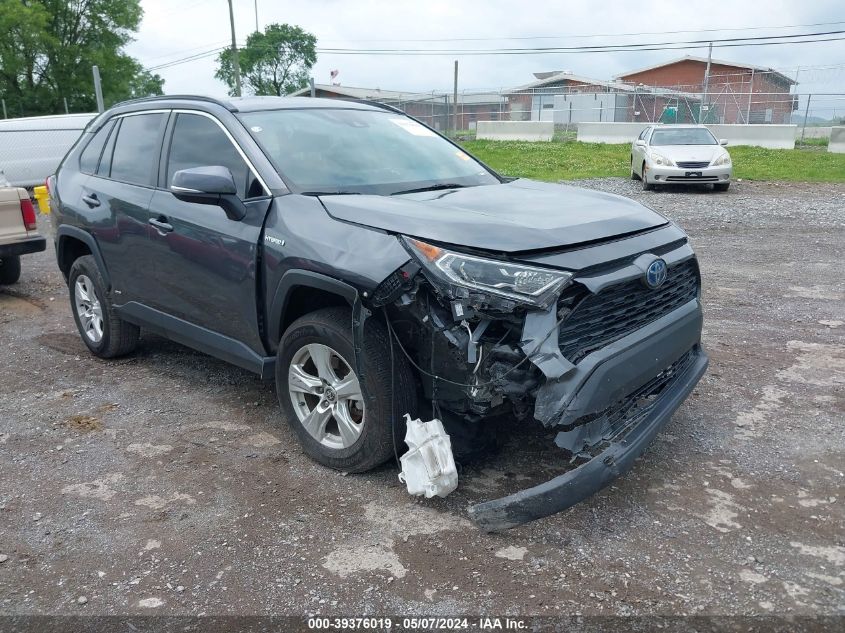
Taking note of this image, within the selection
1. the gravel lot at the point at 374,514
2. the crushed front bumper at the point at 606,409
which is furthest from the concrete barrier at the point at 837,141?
the crushed front bumper at the point at 606,409

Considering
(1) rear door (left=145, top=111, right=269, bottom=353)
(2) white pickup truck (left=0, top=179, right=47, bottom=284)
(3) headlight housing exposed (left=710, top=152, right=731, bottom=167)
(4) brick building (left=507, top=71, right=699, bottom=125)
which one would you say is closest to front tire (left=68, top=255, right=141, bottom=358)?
(1) rear door (left=145, top=111, right=269, bottom=353)

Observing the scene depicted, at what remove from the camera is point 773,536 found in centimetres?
314

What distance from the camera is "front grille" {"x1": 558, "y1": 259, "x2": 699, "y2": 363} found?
304 cm

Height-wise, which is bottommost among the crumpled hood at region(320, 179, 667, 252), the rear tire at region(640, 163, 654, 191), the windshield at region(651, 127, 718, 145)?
the rear tire at region(640, 163, 654, 191)

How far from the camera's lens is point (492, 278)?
9.86 feet

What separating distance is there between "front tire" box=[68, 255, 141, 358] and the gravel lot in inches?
9.6

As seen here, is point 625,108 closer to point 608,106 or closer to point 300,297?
point 608,106

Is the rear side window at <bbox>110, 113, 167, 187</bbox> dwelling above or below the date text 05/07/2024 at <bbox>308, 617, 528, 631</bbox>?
above

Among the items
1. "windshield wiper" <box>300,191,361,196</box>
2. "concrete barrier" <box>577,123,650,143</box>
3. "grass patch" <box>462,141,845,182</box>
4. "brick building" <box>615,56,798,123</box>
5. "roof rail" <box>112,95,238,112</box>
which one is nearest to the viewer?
"windshield wiper" <box>300,191,361,196</box>

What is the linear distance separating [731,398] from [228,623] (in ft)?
10.9

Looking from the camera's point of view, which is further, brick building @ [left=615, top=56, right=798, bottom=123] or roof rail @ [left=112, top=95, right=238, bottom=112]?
brick building @ [left=615, top=56, right=798, bottom=123]

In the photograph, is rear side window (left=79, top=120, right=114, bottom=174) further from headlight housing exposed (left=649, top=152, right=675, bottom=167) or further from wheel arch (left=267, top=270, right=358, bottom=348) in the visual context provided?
headlight housing exposed (left=649, top=152, right=675, bottom=167)

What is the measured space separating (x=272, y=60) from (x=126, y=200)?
78511 millimetres

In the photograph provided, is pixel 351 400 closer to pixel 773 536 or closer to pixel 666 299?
pixel 666 299
